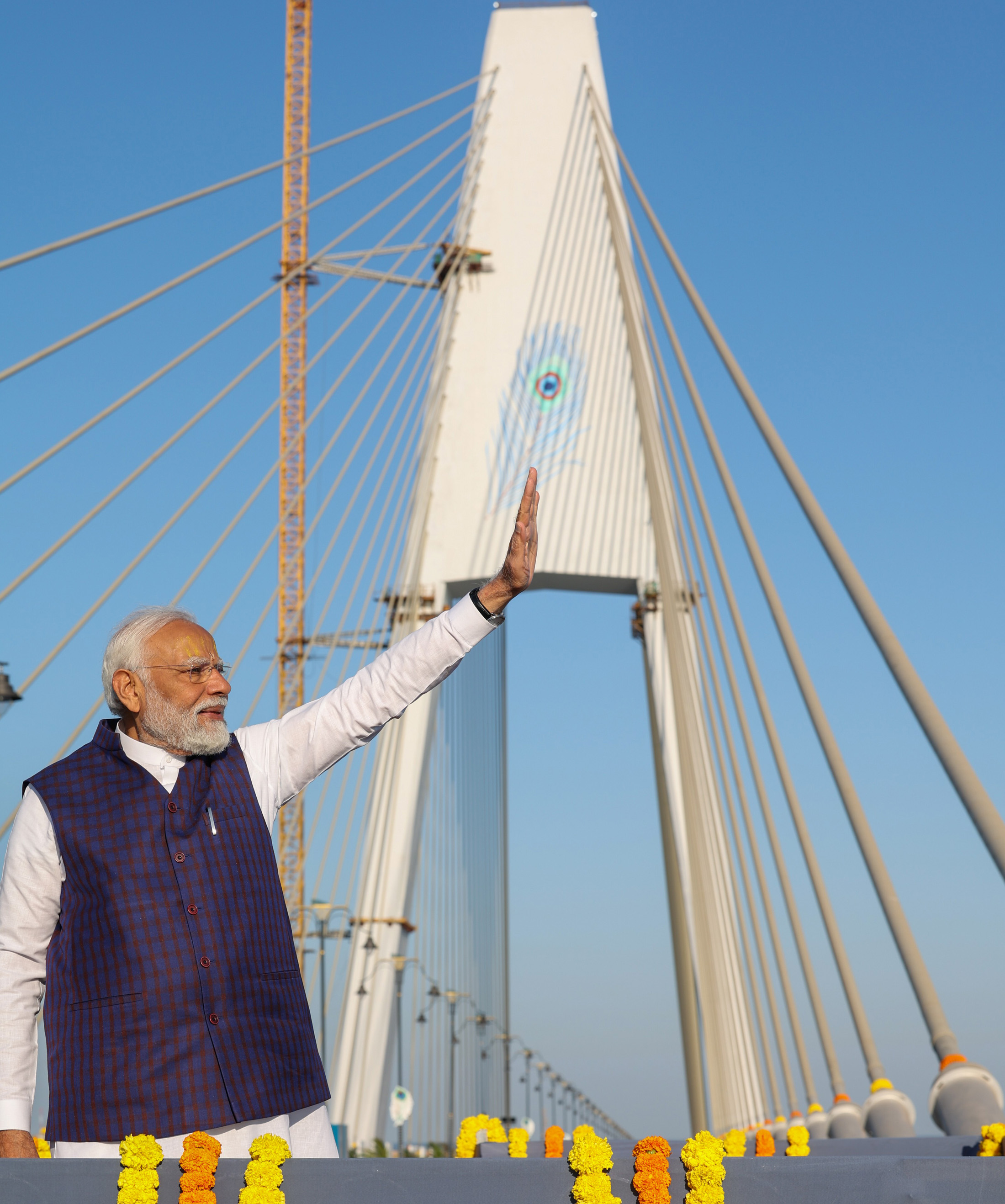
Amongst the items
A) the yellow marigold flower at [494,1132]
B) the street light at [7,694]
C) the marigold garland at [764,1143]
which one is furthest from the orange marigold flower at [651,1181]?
the street light at [7,694]

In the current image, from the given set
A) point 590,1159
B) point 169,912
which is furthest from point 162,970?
point 590,1159

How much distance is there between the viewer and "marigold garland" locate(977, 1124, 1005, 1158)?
8.94 ft

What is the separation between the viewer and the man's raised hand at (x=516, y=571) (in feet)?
8.54

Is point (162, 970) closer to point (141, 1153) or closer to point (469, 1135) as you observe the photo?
point (141, 1153)

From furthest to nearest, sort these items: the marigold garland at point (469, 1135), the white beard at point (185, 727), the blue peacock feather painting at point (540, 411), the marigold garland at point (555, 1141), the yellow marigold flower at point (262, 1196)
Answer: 1. the blue peacock feather painting at point (540, 411)
2. the marigold garland at point (469, 1135)
3. the marigold garland at point (555, 1141)
4. the white beard at point (185, 727)
5. the yellow marigold flower at point (262, 1196)

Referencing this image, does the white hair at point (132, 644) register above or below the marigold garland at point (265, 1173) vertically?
above

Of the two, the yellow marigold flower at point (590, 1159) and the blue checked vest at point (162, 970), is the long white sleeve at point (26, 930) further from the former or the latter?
the yellow marigold flower at point (590, 1159)

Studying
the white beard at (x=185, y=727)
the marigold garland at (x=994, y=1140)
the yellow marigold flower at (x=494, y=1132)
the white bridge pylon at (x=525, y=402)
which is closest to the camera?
the white beard at (x=185, y=727)

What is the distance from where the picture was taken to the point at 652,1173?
2180 millimetres

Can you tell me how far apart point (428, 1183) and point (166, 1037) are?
48 cm

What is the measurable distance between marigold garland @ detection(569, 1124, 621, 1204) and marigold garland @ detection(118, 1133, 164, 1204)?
0.60m

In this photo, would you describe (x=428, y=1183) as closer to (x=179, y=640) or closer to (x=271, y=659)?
(x=179, y=640)

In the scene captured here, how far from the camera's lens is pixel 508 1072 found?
1793 inches

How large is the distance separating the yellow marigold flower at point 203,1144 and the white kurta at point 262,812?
9cm
